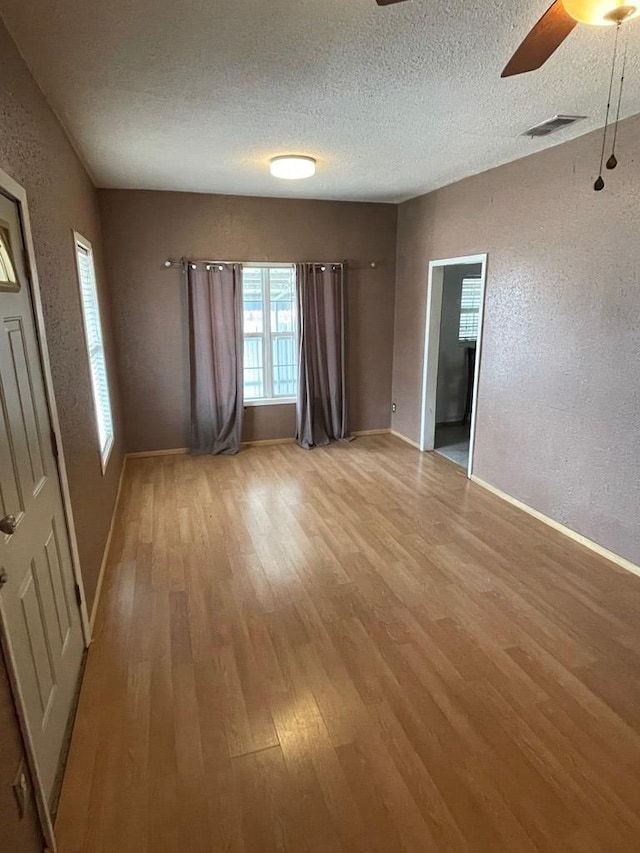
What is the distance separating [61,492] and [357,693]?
4.90ft

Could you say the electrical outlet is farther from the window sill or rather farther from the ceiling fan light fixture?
the window sill

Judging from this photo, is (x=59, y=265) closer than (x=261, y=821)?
No

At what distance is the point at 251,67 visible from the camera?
2.00 meters

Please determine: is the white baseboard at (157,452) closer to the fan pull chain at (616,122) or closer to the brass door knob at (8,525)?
the brass door knob at (8,525)

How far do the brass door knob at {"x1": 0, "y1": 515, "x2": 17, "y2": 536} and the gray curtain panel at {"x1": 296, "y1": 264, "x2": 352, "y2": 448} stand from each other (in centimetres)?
382

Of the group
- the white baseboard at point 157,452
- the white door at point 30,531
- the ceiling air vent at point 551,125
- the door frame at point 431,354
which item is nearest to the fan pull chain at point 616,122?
the ceiling air vent at point 551,125

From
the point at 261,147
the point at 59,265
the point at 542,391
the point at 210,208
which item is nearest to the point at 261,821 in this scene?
the point at 59,265

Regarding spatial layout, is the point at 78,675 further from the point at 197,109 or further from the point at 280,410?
the point at 280,410

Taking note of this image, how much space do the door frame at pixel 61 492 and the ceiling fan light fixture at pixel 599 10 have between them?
1736mm

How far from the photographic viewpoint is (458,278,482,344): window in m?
5.63

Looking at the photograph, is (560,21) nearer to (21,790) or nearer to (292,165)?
(292,165)

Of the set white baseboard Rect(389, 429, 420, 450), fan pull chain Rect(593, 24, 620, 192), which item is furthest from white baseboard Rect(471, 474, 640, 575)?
fan pull chain Rect(593, 24, 620, 192)

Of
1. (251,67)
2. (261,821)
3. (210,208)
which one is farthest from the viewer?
(210,208)

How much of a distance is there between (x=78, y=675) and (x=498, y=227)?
12.8 feet
